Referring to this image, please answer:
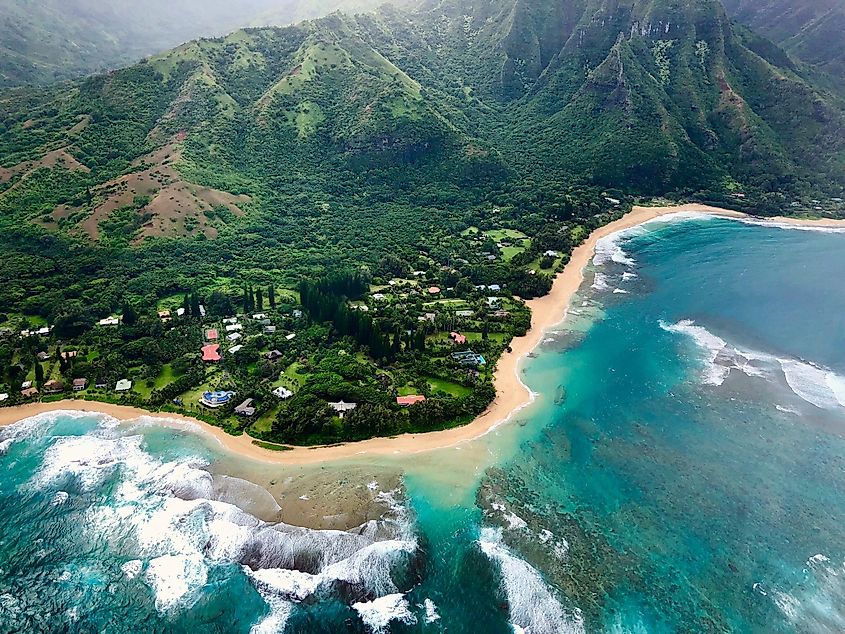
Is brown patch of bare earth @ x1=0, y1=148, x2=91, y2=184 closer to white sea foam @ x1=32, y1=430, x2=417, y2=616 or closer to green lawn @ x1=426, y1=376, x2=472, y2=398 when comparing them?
white sea foam @ x1=32, y1=430, x2=417, y2=616

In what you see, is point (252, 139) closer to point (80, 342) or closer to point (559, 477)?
point (80, 342)

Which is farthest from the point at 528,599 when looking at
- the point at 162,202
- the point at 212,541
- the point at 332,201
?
the point at 332,201

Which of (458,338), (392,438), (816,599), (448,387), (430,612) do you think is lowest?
(430,612)

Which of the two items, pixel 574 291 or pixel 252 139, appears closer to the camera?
pixel 574 291

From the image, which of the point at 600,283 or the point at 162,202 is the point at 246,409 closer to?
the point at 600,283

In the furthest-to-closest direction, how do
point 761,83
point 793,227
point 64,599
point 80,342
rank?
1. point 761,83
2. point 793,227
3. point 80,342
4. point 64,599

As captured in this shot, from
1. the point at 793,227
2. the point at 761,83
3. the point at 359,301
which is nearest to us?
the point at 359,301

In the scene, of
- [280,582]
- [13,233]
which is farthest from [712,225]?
[13,233]

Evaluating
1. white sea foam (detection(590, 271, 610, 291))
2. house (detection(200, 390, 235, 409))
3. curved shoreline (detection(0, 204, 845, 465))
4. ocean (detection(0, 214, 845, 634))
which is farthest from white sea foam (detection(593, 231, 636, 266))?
house (detection(200, 390, 235, 409))

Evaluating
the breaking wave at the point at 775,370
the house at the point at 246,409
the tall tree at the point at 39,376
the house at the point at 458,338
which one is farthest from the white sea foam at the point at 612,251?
the tall tree at the point at 39,376
